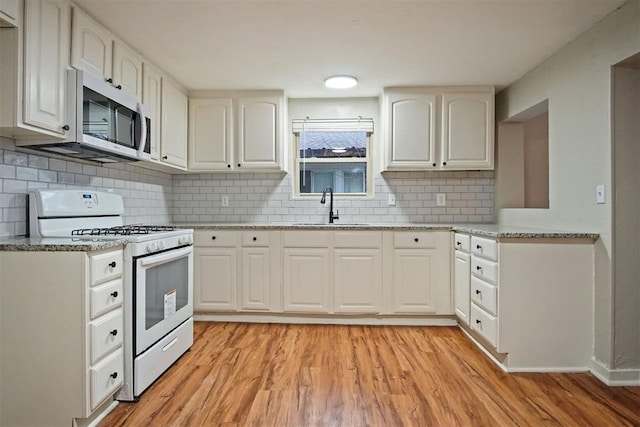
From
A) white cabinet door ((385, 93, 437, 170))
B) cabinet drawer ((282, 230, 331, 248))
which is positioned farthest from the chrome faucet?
white cabinet door ((385, 93, 437, 170))

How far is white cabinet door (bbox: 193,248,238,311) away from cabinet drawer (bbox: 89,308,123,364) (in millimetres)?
1369

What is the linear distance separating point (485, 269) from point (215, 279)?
2.19 m

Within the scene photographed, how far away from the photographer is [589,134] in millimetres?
2277

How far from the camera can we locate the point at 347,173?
3.83 meters

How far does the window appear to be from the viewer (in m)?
3.79

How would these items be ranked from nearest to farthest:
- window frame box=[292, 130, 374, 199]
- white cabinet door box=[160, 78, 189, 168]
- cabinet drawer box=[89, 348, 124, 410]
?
cabinet drawer box=[89, 348, 124, 410]
white cabinet door box=[160, 78, 189, 168]
window frame box=[292, 130, 374, 199]

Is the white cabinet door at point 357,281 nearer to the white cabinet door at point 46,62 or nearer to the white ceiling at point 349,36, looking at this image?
the white ceiling at point 349,36

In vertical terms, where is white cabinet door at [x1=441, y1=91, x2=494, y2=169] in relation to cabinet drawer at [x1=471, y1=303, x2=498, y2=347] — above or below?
above

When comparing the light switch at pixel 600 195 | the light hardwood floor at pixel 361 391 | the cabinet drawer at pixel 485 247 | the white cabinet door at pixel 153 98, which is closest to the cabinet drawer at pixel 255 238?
the light hardwood floor at pixel 361 391

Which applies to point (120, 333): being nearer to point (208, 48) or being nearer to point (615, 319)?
point (208, 48)

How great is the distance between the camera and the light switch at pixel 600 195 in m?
2.14

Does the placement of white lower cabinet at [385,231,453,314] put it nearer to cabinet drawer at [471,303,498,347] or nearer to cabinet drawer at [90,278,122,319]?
cabinet drawer at [471,303,498,347]

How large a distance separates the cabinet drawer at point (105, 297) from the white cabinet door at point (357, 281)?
5.79ft

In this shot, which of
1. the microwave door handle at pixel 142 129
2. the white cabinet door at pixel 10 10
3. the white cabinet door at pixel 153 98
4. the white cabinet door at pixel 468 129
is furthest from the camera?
the white cabinet door at pixel 468 129
